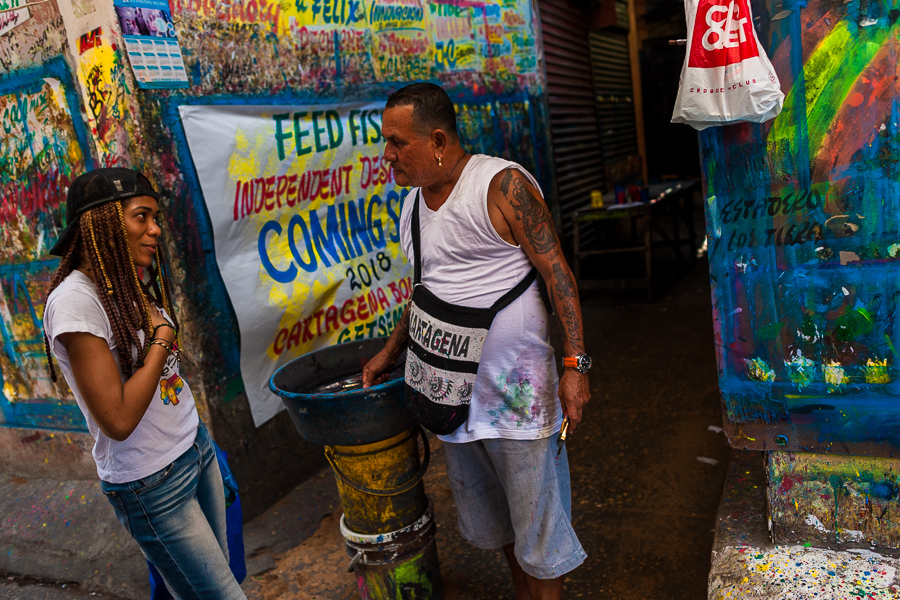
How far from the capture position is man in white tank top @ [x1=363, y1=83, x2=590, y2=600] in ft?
7.45

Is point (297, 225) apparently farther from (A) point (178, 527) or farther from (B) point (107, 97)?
(A) point (178, 527)

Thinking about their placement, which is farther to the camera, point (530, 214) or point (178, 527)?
point (530, 214)

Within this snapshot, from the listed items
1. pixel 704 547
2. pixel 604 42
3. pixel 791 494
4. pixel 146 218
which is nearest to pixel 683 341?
pixel 704 547

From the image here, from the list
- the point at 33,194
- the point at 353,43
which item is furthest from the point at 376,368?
the point at 353,43

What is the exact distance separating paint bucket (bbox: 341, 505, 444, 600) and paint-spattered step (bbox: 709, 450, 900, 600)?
42.0 inches

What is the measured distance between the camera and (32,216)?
3873mm

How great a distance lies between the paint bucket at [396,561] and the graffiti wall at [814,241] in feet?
4.10

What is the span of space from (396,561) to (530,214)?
1.45 metres

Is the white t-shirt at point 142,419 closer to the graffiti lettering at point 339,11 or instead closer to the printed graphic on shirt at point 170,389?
the printed graphic on shirt at point 170,389

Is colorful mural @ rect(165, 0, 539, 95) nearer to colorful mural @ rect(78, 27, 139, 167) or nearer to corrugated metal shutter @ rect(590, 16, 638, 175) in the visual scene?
colorful mural @ rect(78, 27, 139, 167)

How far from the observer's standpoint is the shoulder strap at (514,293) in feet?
7.57

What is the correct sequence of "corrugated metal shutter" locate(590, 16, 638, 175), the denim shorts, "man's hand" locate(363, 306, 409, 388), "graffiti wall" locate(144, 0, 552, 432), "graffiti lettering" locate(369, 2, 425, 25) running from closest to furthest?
the denim shorts → "man's hand" locate(363, 306, 409, 388) → "graffiti wall" locate(144, 0, 552, 432) → "graffiti lettering" locate(369, 2, 425, 25) → "corrugated metal shutter" locate(590, 16, 638, 175)

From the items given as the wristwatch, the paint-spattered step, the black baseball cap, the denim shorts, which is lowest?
the paint-spattered step

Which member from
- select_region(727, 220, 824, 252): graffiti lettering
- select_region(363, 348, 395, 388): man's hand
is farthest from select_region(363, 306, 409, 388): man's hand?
Answer: select_region(727, 220, 824, 252): graffiti lettering
